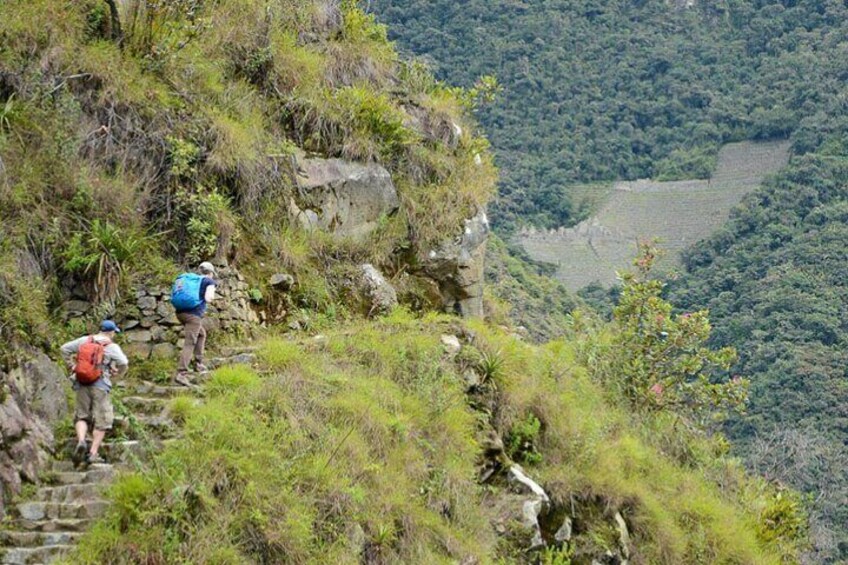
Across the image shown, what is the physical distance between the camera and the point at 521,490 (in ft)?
41.7

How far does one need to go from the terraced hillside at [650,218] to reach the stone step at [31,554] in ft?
147

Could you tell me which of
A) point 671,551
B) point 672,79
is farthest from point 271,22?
point 672,79

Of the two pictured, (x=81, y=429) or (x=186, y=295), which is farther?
(x=186, y=295)

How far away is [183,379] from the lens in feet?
38.0

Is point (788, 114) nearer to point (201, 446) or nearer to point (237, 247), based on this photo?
point (237, 247)

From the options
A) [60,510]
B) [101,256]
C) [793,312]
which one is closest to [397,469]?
[60,510]

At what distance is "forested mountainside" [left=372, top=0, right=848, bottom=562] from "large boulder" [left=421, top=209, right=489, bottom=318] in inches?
993

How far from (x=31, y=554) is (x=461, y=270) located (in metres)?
8.47

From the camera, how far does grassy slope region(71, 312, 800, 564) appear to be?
9539mm

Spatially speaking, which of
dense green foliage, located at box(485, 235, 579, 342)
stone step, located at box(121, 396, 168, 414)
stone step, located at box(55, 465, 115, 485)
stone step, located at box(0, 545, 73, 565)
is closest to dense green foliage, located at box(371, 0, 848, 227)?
dense green foliage, located at box(485, 235, 579, 342)

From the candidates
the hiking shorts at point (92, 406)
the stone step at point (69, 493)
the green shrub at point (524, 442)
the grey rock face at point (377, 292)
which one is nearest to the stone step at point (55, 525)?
the stone step at point (69, 493)

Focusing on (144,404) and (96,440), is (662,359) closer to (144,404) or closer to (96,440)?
(144,404)

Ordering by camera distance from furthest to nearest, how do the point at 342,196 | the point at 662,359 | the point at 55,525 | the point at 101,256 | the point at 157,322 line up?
the point at 662,359
the point at 342,196
the point at 157,322
the point at 101,256
the point at 55,525

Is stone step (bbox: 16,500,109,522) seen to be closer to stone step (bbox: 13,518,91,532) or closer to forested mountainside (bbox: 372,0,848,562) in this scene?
stone step (bbox: 13,518,91,532)
